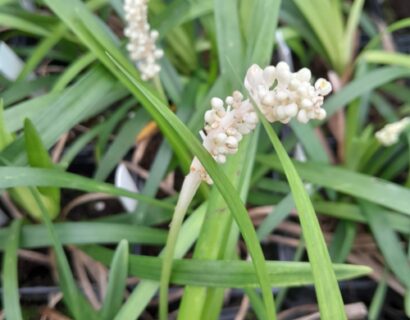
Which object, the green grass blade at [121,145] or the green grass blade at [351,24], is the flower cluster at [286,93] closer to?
the green grass blade at [121,145]

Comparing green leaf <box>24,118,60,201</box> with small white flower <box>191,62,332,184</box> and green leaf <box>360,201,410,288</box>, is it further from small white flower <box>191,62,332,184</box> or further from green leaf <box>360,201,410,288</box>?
green leaf <box>360,201,410,288</box>

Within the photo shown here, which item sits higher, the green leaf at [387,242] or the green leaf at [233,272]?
the green leaf at [233,272]

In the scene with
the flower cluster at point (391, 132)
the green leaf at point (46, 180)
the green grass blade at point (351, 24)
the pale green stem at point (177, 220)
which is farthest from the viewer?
the green grass blade at point (351, 24)

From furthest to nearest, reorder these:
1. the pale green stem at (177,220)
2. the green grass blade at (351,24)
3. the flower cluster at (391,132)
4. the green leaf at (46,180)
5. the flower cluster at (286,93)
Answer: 1. the green grass blade at (351,24)
2. the flower cluster at (391,132)
3. the green leaf at (46,180)
4. the pale green stem at (177,220)
5. the flower cluster at (286,93)

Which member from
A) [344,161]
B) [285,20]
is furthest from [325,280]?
[285,20]

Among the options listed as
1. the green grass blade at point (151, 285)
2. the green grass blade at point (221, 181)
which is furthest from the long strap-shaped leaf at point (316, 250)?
the green grass blade at point (151, 285)

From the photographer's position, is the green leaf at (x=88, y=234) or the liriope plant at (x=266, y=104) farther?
the green leaf at (x=88, y=234)
